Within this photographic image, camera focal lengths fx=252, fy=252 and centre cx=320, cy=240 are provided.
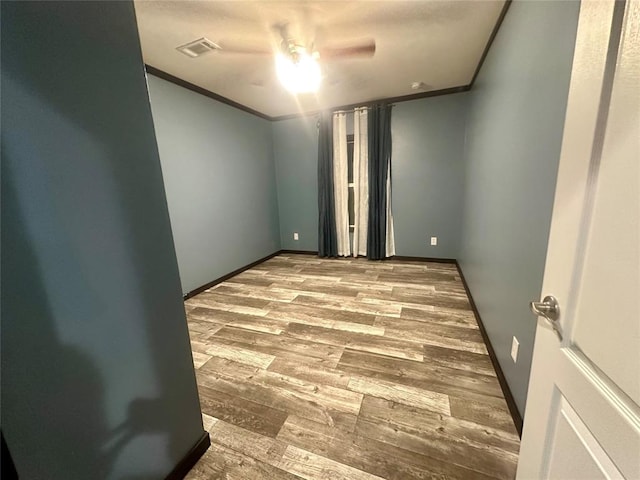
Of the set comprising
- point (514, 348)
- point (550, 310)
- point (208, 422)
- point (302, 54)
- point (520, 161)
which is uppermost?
point (302, 54)

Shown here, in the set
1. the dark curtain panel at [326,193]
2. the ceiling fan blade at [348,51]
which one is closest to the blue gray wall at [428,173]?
the dark curtain panel at [326,193]

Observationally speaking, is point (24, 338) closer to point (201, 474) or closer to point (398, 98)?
point (201, 474)

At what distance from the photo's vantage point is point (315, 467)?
1118 millimetres

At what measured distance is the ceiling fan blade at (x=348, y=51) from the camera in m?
1.97

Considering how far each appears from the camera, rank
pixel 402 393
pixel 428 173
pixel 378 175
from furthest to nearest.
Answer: pixel 378 175, pixel 428 173, pixel 402 393

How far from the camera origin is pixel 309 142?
421 centimetres

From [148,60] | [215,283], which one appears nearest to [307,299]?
[215,283]

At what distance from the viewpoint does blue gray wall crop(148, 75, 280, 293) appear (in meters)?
2.72

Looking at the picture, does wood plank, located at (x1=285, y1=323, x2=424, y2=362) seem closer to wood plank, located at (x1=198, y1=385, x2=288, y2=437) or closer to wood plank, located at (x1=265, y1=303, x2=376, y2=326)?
wood plank, located at (x1=265, y1=303, x2=376, y2=326)

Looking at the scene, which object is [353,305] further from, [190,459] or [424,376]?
[190,459]

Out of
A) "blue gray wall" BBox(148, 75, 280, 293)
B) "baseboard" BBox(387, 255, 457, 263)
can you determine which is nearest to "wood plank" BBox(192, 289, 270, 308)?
"blue gray wall" BBox(148, 75, 280, 293)

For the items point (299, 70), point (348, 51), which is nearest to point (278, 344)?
point (299, 70)

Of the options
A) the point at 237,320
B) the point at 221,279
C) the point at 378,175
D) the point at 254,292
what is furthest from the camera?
the point at 378,175

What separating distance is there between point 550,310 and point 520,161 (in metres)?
1.02
